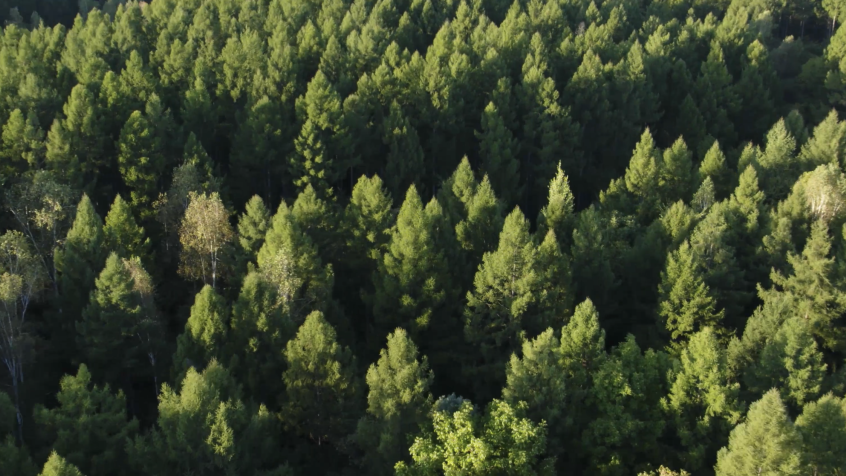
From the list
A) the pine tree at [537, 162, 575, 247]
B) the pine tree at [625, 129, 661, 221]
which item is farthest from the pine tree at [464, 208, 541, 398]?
the pine tree at [625, 129, 661, 221]

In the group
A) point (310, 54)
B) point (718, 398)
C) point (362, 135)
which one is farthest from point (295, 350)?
point (310, 54)

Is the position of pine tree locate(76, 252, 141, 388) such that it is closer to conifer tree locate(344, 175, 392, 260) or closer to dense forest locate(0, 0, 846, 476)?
dense forest locate(0, 0, 846, 476)

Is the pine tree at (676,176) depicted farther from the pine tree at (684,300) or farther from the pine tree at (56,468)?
the pine tree at (56,468)

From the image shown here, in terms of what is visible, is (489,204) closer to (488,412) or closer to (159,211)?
(488,412)

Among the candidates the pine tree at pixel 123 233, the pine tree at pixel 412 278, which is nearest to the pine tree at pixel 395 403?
the pine tree at pixel 412 278

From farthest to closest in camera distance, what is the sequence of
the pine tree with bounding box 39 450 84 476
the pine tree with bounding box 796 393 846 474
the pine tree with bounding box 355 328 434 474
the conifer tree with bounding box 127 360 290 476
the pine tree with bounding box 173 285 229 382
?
the pine tree with bounding box 173 285 229 382
the pine tree with bounding box 355 328 434 474
the pine tree with bounding box 796 393 846 474
the conifer tree with bounding box 127 360 290 476
the pine tree with bounding box 39 450 84 476
